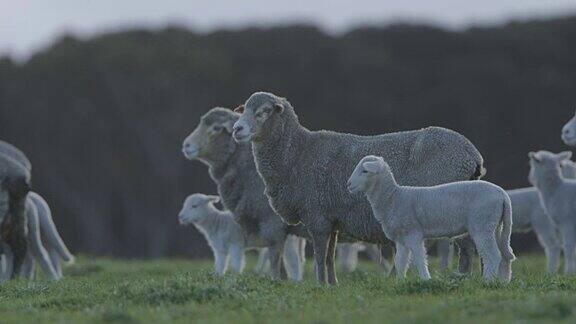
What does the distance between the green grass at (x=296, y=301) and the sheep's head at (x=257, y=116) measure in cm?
163

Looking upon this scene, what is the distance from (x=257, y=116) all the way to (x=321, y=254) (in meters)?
1.64

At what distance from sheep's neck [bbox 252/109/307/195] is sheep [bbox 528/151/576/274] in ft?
13.4

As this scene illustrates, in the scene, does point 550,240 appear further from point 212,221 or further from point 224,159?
point 224,159

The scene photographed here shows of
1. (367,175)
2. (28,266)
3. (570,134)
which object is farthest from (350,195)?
(28,266)

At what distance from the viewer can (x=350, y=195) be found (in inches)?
596

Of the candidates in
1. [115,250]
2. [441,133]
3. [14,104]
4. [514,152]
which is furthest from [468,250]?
[14,104]

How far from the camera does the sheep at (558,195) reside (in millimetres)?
18438

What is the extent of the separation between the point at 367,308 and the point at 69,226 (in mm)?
29615

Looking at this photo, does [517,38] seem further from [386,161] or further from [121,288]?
[121,288]

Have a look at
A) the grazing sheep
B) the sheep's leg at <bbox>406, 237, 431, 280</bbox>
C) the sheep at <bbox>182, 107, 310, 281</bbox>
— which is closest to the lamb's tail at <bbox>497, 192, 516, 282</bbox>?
the grazing sheep

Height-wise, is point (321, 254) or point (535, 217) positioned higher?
point (535, 217)

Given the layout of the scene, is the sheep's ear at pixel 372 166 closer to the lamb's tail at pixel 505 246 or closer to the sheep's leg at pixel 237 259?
the lamb's tail at pixel 505 246

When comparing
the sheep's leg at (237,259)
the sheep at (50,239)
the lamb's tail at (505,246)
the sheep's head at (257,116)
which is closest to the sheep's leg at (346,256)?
the sheep's leg at (237,259)

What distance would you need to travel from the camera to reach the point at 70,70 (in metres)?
44.9
